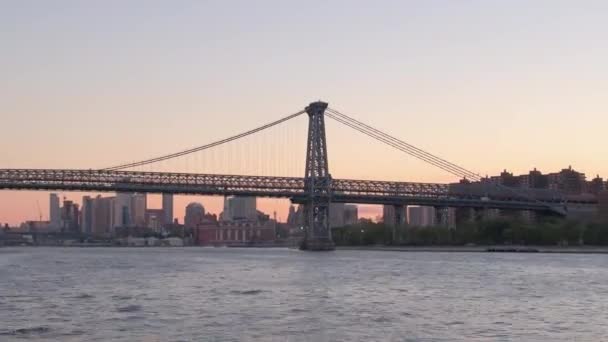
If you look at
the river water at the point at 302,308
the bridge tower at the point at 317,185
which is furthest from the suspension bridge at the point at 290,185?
the river water at the point at 302,308

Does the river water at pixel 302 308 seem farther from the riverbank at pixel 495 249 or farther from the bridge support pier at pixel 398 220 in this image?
the bridge support pier at pixel 398 220

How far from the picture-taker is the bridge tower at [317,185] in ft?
383

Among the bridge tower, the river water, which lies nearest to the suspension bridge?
the bridge tower

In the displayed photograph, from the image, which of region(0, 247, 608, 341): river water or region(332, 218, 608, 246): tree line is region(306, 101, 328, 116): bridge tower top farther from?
region(0, 247, 608, 341): river water

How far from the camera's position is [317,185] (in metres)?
117

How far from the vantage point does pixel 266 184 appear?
122 metres

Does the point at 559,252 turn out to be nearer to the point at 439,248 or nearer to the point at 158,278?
the point at 439,248

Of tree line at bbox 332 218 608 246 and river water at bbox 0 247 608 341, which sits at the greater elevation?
tree line at bbox 332 218 608 246

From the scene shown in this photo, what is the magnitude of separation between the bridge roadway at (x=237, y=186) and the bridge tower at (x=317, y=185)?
157 cm

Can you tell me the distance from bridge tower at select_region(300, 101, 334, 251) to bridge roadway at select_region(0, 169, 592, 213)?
1.57 m

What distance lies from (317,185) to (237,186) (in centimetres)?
986

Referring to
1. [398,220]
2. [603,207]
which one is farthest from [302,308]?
[603,207]

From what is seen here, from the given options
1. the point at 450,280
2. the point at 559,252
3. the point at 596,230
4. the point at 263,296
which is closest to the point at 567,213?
the point at 596,230

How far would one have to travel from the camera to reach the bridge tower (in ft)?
383
